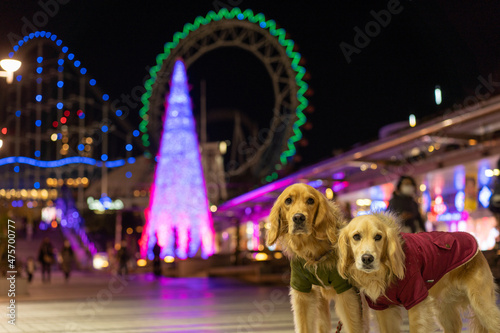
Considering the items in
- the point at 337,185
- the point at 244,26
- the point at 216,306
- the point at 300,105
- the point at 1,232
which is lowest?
the point at 216,306

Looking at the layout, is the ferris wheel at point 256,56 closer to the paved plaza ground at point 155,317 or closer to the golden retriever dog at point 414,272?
the paved plaza ground at point 155,317

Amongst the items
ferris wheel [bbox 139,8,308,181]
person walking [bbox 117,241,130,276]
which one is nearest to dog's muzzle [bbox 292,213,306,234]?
person walking [bbox 117,241,130,276]

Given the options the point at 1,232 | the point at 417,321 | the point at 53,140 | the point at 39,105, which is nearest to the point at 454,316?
the point at 417,321

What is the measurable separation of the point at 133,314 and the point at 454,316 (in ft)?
17.0

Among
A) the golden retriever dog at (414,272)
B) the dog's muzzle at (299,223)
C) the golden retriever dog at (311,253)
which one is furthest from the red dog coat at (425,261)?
the dog's muzzle at (299,223)

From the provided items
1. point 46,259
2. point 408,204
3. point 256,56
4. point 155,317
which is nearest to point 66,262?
point 46,259

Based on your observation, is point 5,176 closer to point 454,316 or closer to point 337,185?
point 337,185

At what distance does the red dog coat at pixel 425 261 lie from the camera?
3.89 m

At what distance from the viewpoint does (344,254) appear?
386 centimetres

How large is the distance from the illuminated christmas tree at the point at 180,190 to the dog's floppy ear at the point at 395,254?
2574 cm

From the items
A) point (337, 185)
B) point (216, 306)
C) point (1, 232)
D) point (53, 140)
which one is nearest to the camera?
point (216, 306)

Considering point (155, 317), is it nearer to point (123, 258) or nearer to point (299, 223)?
point (299, 223)

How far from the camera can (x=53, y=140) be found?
9206cm

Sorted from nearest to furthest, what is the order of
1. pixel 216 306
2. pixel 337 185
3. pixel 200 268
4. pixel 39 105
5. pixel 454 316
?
pixel 454 316
pixel 216 306
pixel 200 268
pixel 337 185
pixel 39 105
